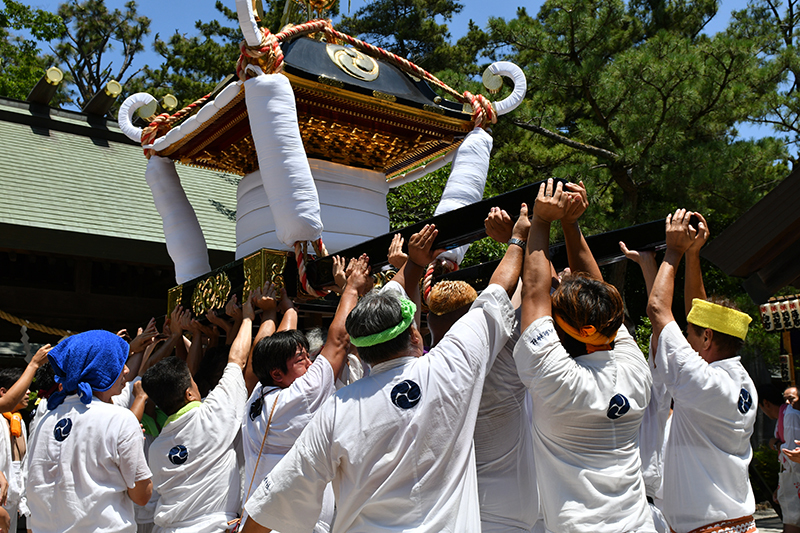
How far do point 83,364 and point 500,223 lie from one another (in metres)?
1.69

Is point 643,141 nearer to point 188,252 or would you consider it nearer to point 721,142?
point 721,142

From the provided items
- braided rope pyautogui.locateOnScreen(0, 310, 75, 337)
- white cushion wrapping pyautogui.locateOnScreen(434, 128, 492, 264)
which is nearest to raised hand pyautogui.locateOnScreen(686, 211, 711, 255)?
white cushion wrapping pyautogui.locateOnScreen(434, 128, 492, 264)

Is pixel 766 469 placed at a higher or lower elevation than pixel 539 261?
lower

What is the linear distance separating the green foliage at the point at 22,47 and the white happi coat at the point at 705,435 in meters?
16.9

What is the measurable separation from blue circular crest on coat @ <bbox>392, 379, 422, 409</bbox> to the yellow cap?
3.86 ft

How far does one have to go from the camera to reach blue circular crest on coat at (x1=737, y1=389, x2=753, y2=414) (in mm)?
2273

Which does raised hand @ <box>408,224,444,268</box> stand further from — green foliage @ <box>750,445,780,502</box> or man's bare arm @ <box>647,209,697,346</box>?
green foliage @ <box>750,445,780,502</box>

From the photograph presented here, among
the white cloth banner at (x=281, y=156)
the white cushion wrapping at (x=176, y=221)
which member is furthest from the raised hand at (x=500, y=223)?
the white cushion wrapping at (x=176, y=221)

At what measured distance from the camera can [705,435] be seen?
226 centimetres

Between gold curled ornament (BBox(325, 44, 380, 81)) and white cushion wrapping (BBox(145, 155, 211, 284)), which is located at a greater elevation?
gold curled ornament (BBox(325, 44, 380, 81))

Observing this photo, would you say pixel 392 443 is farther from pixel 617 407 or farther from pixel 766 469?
pixel 766 469

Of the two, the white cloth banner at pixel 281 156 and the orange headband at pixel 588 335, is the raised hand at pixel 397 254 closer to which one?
the white cloth banner at pixel 281 156

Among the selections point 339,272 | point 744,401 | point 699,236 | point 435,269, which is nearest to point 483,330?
point 699,236

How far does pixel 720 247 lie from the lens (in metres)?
4.75
